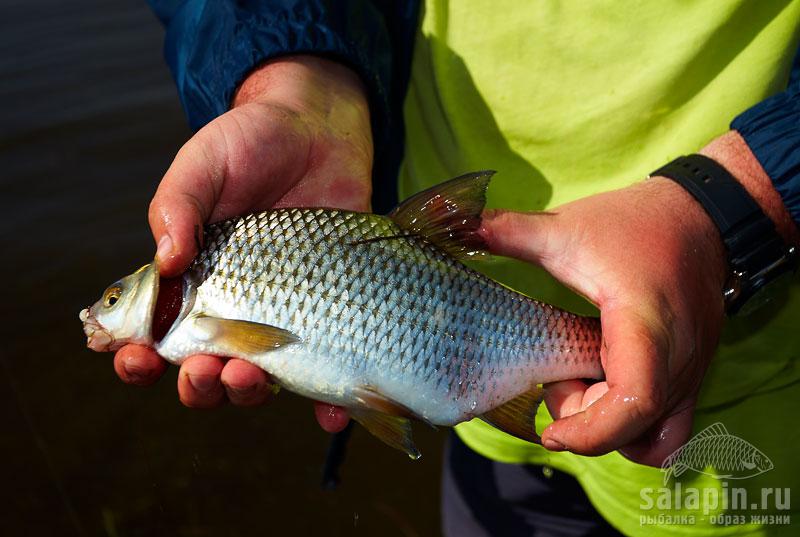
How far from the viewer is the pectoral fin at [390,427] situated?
6.79 feet

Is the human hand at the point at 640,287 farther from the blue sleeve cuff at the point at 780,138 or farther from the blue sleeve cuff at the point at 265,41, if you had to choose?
the blue sleeve cuff at the point at 265,41

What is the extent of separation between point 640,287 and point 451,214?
56 cm

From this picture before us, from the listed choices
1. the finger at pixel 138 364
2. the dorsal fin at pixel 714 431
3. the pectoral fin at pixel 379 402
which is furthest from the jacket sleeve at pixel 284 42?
the dorsal fin at pixel 714 431

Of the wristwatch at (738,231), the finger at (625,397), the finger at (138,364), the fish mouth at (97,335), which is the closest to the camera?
the finger at (625,397)

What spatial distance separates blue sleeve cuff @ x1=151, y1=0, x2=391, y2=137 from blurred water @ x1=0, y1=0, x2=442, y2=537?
2341mm

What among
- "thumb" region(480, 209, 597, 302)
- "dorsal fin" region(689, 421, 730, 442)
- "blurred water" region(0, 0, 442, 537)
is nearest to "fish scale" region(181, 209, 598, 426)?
"thumb" region(480, 209, 597, 302)

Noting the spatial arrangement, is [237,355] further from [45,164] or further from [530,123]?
[45,164]

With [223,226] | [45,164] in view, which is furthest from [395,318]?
[45,164]

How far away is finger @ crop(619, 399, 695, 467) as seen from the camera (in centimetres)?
199

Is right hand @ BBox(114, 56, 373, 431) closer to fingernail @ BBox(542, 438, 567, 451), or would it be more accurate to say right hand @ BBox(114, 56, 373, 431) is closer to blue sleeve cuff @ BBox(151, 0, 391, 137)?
blue sleeve cuff @ BBox(151, 0, 391, 137)

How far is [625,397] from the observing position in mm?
1737

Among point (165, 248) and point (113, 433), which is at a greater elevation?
point (165, 248)

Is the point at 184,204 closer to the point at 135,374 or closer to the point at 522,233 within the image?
the point at 135,374

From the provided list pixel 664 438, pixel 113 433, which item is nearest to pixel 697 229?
pixel 664 438
